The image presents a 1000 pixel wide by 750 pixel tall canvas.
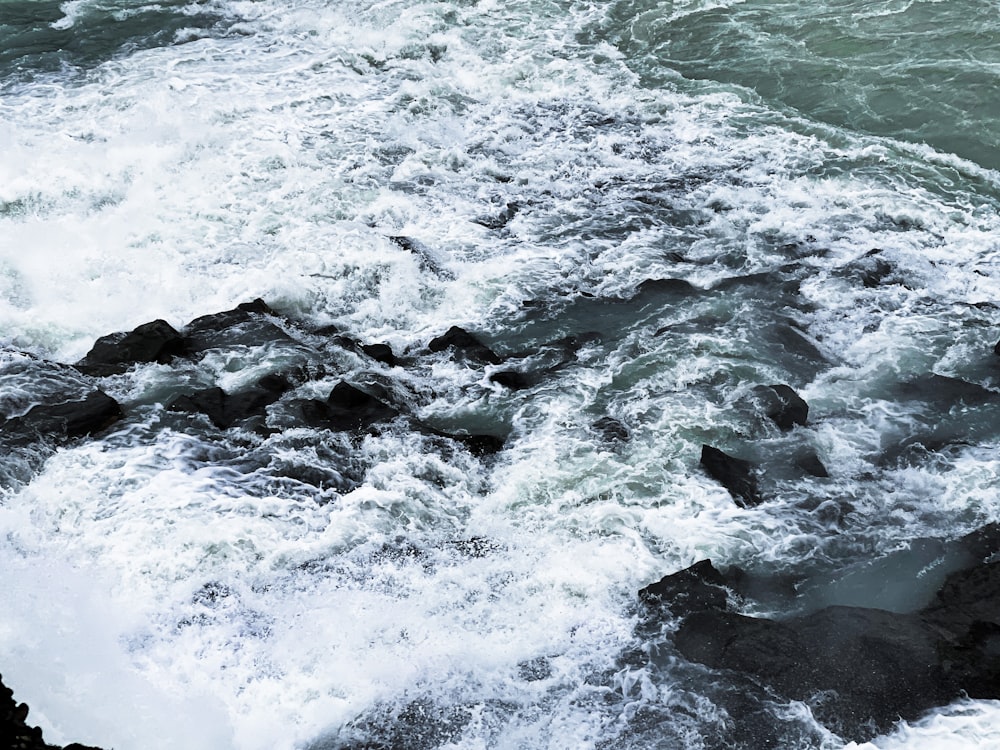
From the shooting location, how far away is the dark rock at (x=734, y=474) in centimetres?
970

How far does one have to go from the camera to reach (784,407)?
10656mm

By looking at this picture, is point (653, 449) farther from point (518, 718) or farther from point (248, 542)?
point (248, 542)

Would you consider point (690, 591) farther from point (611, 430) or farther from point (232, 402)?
point (232, 402)

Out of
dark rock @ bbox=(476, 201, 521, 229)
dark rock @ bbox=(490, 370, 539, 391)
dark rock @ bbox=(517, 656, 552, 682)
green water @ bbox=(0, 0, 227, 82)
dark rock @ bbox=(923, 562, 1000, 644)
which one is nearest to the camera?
dark rock @ bbox=(517, 656, 552, 682)

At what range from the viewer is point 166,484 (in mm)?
9672

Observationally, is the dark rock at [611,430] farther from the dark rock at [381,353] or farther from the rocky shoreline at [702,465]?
the dark rock at [381,353]

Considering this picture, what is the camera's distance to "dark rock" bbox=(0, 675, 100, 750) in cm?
611

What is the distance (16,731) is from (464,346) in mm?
6831

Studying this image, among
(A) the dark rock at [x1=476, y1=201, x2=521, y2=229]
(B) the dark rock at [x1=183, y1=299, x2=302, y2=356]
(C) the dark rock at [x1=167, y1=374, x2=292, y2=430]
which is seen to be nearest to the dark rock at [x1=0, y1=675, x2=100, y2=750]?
(C) the dark rock at [x1=167, y1=374, x2=292, y2=430]

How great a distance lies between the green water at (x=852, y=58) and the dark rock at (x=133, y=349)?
11.1m

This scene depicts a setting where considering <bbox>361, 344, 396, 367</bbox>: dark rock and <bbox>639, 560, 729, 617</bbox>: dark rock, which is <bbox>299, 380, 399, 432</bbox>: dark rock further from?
<bbox>639, 560, 729, 617</bbox>: dark rock

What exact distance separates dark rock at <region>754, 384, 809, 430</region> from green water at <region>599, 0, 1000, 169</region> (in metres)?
7.50

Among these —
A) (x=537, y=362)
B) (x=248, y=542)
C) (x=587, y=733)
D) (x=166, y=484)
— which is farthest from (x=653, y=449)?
(x=166, y=484)

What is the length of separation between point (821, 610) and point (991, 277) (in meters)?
7.02
